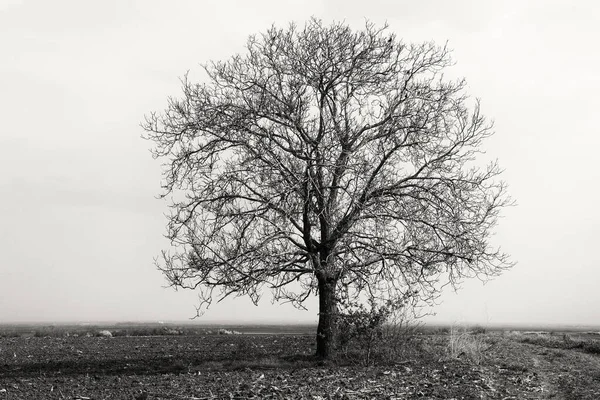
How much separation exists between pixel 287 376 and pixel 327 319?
3991 millimetres

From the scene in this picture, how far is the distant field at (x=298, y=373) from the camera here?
11234 millimetres

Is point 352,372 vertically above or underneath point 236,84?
underneath

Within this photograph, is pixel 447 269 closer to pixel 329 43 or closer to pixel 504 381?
pixel 504 381

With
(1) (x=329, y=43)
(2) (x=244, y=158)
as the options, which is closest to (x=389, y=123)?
(1) (x=329, y=43)

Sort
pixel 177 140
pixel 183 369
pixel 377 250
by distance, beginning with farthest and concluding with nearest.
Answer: pixel 177 140 → pixel 377 250 → pixel 183 369

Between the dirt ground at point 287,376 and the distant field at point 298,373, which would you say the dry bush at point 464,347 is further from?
the dirt ground at point 287,376

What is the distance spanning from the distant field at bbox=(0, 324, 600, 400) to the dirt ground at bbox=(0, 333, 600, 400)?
0.02 m

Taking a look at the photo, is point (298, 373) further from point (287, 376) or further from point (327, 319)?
point (327, 319)

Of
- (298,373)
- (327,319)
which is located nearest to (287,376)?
(298,373)

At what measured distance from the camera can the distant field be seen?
1123cm

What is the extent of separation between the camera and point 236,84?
17.2 meters

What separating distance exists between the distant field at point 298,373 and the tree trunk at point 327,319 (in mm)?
521

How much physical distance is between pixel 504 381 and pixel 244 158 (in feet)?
28.5

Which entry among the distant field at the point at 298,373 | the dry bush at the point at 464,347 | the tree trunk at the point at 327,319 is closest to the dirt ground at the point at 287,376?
the distant field at the point at 298,373
